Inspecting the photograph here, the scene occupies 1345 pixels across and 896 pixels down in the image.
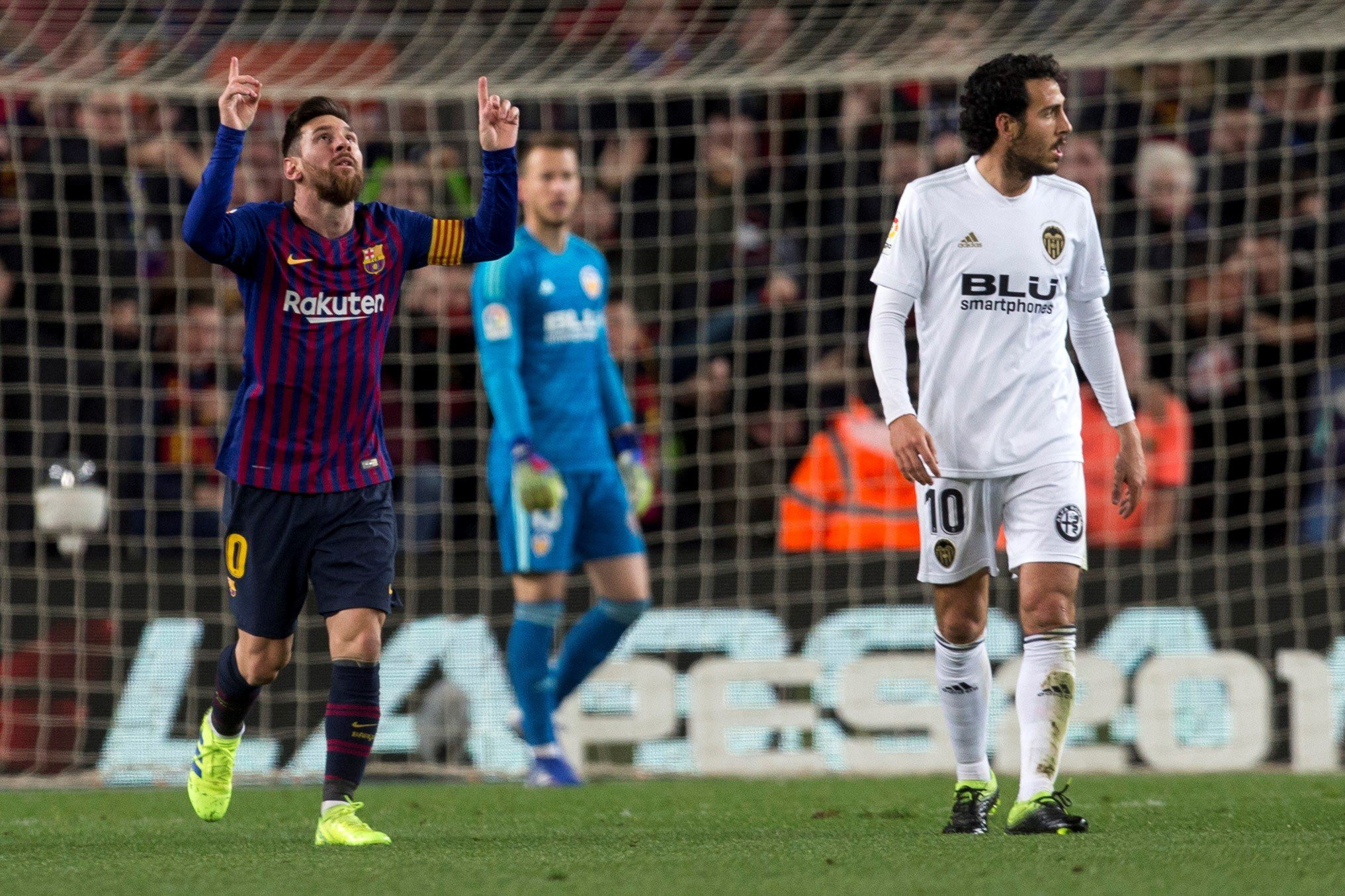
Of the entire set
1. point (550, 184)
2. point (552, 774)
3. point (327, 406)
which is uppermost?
point (550, 184)

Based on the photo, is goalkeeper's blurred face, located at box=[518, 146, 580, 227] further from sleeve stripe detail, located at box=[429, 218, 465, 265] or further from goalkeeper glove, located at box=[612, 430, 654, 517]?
sleeve stripe detail, located at box=[429, 218, 465, 265]

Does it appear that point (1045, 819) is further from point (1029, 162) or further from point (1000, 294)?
point (1029, 162)

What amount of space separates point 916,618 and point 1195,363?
2.14 meters

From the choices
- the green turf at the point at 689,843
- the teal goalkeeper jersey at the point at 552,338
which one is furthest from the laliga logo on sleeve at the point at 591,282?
the green turf at the point at 689,843

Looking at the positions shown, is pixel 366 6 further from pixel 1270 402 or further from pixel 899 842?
pixel 899 842

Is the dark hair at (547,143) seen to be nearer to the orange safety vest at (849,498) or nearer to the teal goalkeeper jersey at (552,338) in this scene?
the teal goalkeeper jersey at (552,338)

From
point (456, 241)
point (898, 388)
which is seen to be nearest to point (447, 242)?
point (456, 241)

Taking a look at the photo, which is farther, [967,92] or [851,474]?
[851,474]

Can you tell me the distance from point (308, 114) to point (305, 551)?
1.06 m

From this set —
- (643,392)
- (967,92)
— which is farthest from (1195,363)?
(967,92)

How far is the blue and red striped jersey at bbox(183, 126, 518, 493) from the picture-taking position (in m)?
4.37

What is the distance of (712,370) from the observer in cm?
840

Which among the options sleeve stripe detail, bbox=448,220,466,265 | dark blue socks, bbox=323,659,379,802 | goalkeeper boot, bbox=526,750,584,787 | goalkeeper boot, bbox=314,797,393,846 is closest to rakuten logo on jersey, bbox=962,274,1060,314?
sleeve stripe detail, bbox=448,220,466,265

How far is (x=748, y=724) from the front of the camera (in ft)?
23.7
